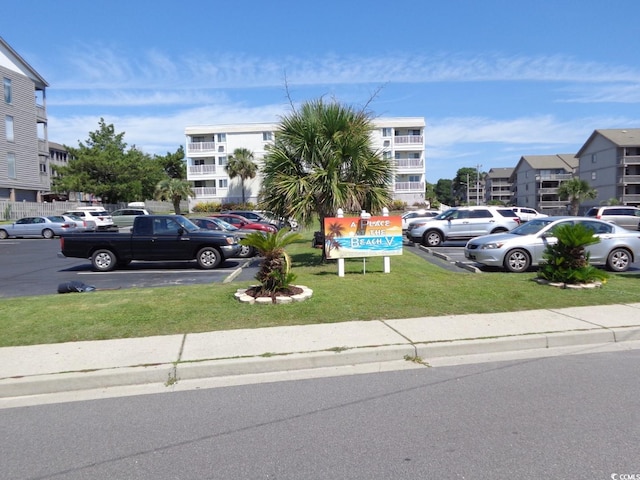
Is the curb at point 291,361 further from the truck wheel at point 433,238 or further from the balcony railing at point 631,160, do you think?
the balcony railing at point 631,160

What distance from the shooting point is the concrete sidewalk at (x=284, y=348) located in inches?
212

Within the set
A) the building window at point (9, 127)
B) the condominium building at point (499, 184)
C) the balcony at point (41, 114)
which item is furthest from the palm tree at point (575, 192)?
the condominium building at point (499, 184)

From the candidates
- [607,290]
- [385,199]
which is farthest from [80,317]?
[607,290]

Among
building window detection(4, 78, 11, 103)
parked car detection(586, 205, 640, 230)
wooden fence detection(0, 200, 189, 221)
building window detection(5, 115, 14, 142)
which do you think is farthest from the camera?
building window detection(5, 115, 14, 142)

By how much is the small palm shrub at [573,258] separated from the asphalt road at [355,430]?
14.7ft

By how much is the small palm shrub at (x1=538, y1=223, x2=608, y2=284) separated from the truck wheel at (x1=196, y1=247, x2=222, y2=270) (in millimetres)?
9078

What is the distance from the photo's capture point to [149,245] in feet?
46.9

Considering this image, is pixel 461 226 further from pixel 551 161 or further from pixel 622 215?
pixel 551 161

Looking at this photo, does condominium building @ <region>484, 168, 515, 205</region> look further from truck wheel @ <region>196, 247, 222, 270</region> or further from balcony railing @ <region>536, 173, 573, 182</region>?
truck wheel @ <region>196, 247, 222, 270</region>

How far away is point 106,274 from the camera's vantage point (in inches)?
545

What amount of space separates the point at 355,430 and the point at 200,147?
58.8 metres

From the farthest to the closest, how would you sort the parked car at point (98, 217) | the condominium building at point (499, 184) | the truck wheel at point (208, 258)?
the condominium building at point (499, 184)
the parked car at point (98, 217)
the truck wheel at point (208, 258)

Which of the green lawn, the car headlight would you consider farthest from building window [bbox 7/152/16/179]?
the car headlight

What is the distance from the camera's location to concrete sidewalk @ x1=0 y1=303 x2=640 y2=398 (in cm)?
538
